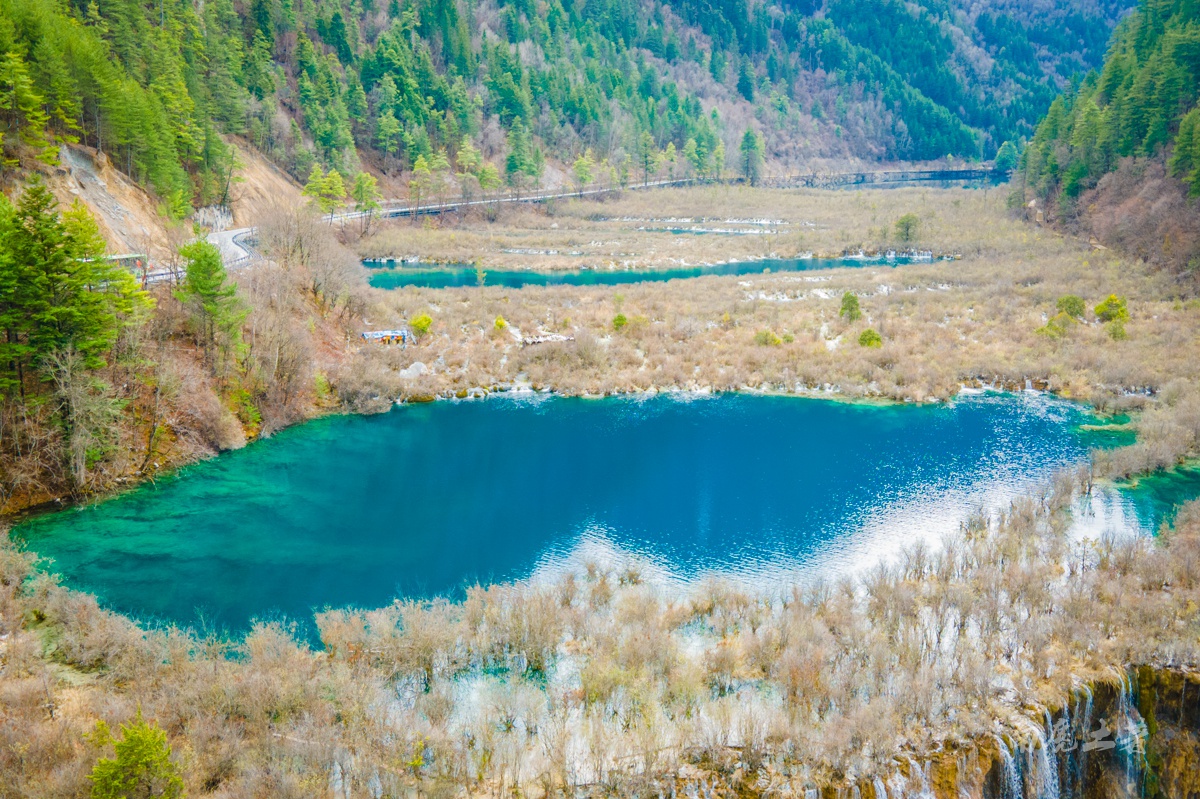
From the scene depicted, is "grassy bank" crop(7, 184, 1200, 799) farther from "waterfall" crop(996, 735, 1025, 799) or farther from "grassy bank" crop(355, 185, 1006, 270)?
"grassy bank" crop(355, 185, 1006, 270)

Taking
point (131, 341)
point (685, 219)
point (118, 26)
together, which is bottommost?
point (131, 341)

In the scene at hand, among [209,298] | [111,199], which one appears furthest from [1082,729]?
[111,199]

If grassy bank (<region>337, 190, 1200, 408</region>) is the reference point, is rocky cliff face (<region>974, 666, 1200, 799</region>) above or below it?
below

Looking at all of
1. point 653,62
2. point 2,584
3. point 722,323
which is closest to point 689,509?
point 2,584

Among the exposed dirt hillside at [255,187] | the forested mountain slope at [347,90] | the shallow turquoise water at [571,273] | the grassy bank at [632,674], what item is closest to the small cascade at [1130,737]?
the grassy bank at [632,674]

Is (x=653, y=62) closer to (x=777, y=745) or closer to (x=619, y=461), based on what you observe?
(x=619, y=461)

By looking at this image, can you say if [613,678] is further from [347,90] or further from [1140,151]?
[347,90]

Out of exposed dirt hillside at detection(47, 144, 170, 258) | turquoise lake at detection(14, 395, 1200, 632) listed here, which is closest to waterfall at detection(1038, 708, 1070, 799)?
turquoise lake at detection(14, 395, 1200, 632)
